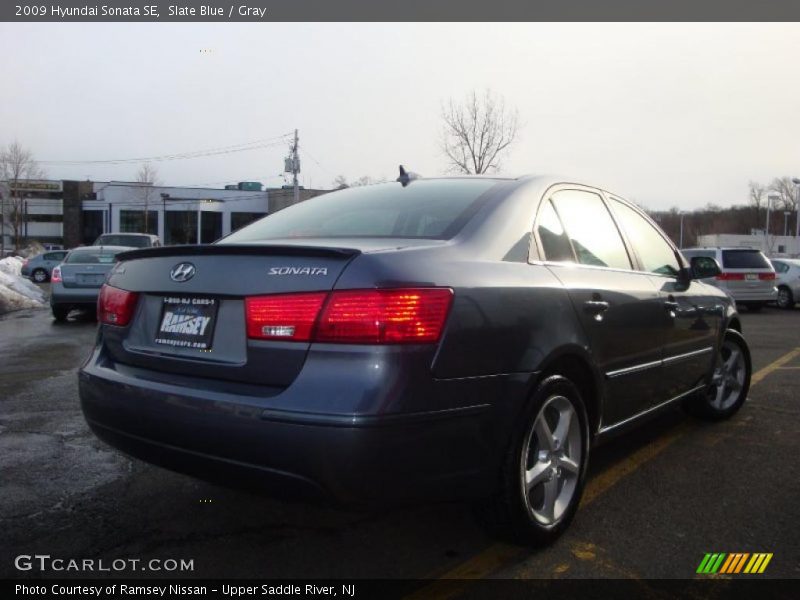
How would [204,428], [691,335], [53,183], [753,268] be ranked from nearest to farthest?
[204,428] < [691,335] < [753,268] < [53,183]

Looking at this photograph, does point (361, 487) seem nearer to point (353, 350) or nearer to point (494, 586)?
point (353, 350)

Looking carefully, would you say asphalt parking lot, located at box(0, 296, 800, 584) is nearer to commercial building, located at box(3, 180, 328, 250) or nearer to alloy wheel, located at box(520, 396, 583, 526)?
alloy wheel, located at box(520, 396, 583, 526)

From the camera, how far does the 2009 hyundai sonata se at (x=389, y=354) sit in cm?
220

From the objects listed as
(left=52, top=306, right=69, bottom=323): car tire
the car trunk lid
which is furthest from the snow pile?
the car trunk lid

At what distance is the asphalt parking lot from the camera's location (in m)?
2.65

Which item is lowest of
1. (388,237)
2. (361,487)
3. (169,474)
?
(169,474)

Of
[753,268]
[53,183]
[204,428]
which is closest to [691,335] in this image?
→ [204,428]

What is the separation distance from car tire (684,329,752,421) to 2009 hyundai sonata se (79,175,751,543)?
5.76 feet

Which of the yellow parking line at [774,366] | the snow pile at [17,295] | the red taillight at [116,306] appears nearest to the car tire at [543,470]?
the red taillight at [116,306]

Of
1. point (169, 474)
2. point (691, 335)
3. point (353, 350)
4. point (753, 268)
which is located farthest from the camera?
point (753, 268)

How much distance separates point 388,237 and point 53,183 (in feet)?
275

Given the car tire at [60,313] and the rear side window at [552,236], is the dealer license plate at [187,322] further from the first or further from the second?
the car tire at [60,313]

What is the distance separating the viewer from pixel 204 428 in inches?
92.6

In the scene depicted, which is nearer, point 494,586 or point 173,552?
point 494,586
